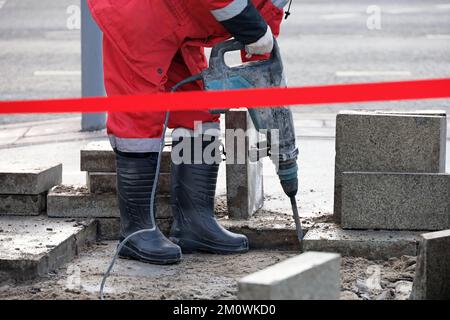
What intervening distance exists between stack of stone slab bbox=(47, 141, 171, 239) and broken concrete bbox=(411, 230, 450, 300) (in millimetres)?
1931

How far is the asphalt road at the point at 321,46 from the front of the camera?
11539mm

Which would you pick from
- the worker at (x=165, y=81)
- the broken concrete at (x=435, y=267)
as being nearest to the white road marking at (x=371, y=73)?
the worker at (x=165, y=81)

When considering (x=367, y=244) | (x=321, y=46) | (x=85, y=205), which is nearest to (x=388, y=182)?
(x=367, y=244)

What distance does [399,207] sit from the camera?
6.14 metres

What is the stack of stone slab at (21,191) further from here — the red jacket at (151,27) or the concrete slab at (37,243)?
the red jacket at (151,27)

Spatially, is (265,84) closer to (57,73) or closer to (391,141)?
(391,141)

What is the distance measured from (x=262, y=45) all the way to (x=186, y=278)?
45.1 inches

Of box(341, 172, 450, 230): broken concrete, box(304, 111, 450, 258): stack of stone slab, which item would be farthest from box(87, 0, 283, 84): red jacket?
box(341, 172, 450, 230): broken concrete

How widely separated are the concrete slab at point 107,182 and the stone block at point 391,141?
0.95 meters

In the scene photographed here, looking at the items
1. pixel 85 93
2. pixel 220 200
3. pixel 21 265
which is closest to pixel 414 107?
pixel 85 93

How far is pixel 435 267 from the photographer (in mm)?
4969
